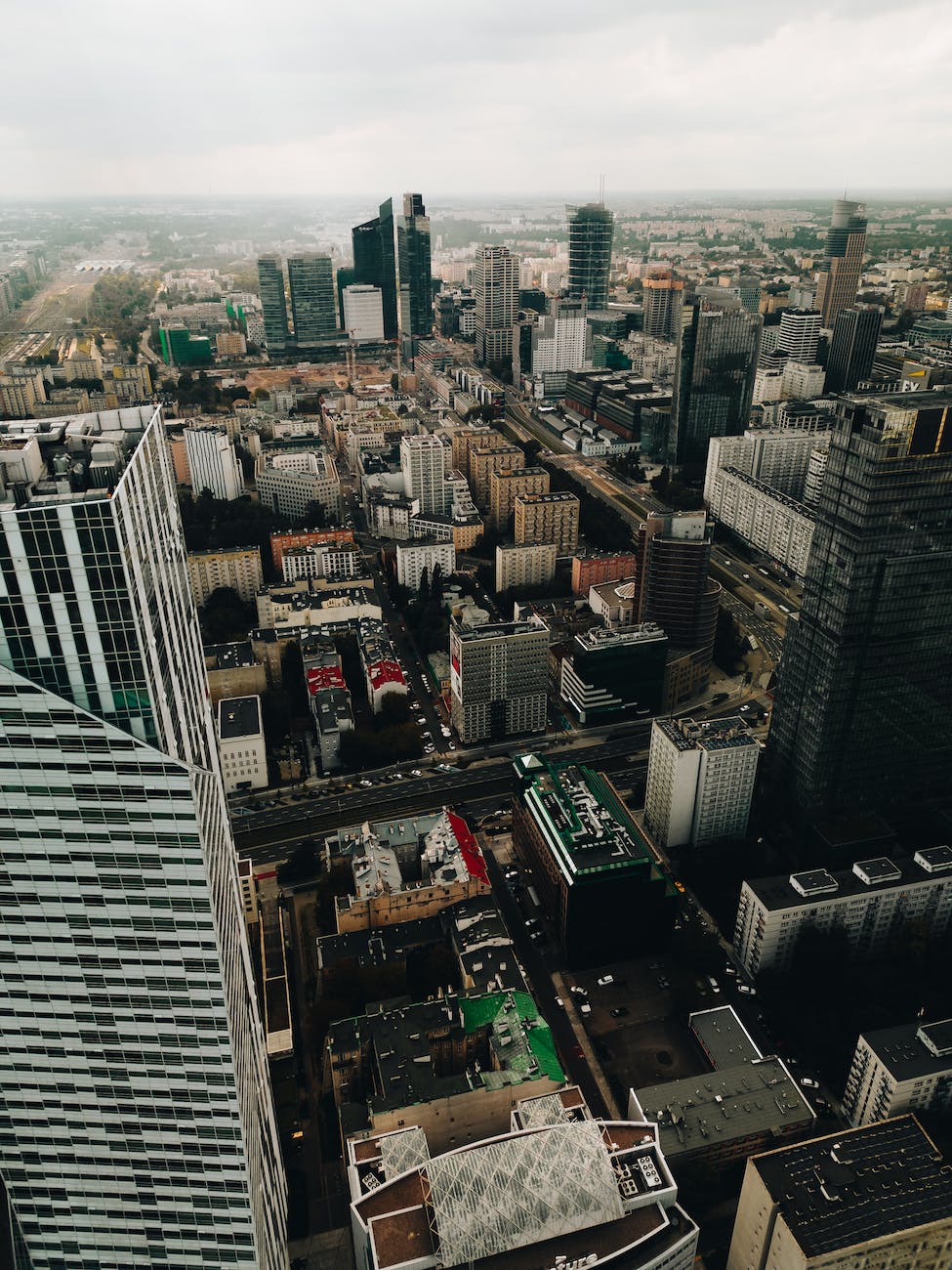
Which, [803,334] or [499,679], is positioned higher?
[803,334]

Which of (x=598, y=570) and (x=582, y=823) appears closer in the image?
(x=582, y=823)

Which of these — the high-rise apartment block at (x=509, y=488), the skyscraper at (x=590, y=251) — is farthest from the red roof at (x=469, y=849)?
the skyscraper at (x=590, y=251)

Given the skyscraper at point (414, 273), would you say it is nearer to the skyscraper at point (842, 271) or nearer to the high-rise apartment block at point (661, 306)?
the high-rise apartment block at point (661, 306)

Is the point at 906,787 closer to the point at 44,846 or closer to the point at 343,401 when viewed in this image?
the point at 44,846

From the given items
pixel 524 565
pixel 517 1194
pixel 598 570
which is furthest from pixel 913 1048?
pixel 524 565

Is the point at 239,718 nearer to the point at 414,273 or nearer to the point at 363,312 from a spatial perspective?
the point at 363,312

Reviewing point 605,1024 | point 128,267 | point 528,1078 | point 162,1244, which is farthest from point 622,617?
point 128,267

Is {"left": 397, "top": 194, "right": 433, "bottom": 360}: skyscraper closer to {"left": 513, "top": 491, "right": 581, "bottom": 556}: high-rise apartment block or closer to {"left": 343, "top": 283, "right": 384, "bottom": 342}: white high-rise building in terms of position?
{"left": 343, "top": 283, "right": 384, "bottom": 342}: white high-rise building
